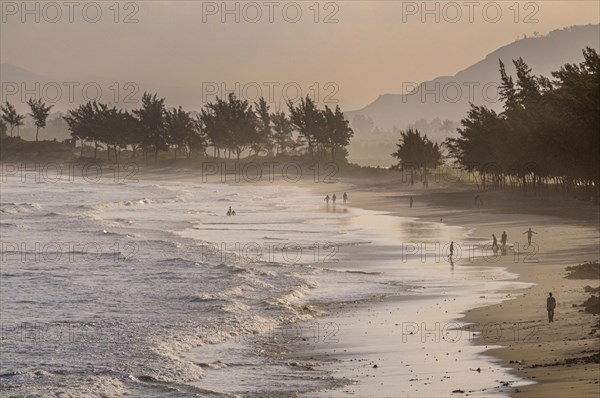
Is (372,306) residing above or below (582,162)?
below

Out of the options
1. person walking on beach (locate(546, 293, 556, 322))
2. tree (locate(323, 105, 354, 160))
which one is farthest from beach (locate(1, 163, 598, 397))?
tree (locate(323, 105, 354, 160))

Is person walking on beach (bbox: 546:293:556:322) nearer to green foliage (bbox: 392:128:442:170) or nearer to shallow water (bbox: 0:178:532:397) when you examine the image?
shallow water (bbox: 0:178:532:397)

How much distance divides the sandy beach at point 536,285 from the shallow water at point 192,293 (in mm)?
1641

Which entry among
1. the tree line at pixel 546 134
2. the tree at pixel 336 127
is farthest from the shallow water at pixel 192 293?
the tree at pixel 336 127

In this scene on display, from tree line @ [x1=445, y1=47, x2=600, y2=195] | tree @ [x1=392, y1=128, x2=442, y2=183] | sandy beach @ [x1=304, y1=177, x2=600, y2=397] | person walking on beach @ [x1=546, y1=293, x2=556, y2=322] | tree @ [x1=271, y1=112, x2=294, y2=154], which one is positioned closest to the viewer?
sandy beach @ [x1=304, y1=177, x2=600, y2=397]

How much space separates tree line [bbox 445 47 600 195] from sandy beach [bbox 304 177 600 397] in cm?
332

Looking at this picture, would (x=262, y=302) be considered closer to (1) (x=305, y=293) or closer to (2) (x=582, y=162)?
(1) (x=305, y=293)

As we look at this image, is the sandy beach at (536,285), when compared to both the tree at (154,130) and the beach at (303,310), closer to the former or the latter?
the beach at (303,310)

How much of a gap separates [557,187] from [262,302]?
7093cm

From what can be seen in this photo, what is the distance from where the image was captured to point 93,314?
3181 centimetres

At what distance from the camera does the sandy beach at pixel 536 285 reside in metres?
21.0

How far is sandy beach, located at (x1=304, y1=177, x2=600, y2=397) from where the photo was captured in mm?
21000

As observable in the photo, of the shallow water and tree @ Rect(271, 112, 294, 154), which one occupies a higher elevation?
tree @ Rect(271, 112, 294, 154)

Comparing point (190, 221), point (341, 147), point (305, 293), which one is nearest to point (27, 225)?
point (190, 221)
